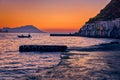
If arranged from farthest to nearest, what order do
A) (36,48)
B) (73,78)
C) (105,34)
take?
(105,34)
(36,48)
(73,78)

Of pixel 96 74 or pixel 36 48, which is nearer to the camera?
pixel 96 74

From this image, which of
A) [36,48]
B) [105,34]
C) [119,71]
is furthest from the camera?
[105,34]

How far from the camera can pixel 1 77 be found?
A: 936 inches

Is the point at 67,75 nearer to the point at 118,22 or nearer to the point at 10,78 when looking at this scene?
the point at 10,78

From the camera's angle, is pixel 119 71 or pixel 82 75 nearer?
pixel 82 75

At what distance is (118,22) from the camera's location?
167250mm

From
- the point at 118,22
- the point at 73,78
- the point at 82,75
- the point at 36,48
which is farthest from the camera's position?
the point at 118,22

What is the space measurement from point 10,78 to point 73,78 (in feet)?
18.1

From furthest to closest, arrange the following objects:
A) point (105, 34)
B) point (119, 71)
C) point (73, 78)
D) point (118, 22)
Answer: point (105, 34) < point (118, 22) < point (119, 71) < point (73, 78)

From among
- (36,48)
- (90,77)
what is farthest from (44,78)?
(36,48)

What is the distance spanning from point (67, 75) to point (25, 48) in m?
39.9

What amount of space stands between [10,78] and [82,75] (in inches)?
245

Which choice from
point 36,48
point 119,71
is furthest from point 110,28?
point 119,71

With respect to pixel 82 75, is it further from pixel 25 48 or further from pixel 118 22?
pixel 118 22
